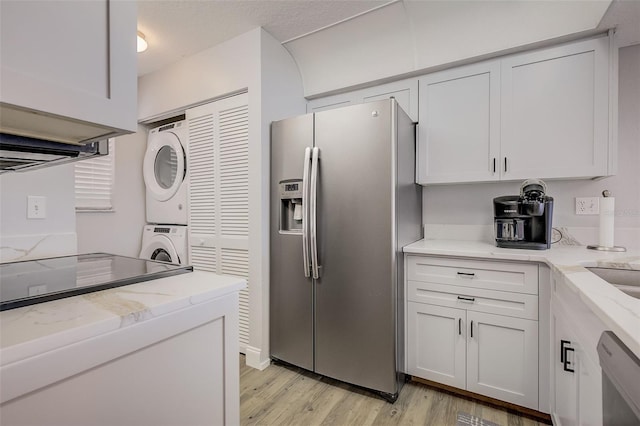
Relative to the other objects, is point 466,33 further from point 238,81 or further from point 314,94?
point 238,81

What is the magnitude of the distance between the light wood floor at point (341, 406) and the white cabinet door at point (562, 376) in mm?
317

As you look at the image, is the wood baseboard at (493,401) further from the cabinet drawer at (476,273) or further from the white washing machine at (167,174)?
the white washing machine at (167,174)

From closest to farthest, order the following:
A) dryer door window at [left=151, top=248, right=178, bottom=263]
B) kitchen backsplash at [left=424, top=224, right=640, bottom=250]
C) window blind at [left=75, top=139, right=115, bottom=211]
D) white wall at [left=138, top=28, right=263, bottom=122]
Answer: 1. kitchen backsplash at [left=424, top=224, right=640, bottom=250]
2. white wall at [left=138, top=28, right=263, bottom=122]
3. window blind at [left=75, top=139, right=115, bottom=211]
4. dryer door window at [left=151, top=248, right=178, bottom=263]

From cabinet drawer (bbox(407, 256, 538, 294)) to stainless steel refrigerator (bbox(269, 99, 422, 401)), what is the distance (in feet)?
0.48

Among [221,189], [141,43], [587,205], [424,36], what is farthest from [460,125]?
[141,43]

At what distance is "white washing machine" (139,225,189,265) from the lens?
8.89 feet

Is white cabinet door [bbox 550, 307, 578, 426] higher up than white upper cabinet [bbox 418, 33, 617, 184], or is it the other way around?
white upper cabinet [bbox 418, 33, 617, 184]

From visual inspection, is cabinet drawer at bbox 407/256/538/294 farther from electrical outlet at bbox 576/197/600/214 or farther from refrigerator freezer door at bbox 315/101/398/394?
electrical outlet at bbox 576/197/600/214

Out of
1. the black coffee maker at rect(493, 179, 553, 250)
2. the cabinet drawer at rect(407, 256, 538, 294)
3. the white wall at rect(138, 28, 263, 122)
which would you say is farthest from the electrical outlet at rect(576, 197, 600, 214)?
the white wall at rect(138, 28, 263, 122)

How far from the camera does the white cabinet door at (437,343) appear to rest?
179 centimetres

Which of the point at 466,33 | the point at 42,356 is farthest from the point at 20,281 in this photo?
the point at 466,33

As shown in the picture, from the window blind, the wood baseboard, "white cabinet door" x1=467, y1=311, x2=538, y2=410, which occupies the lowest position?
the wood baseboard

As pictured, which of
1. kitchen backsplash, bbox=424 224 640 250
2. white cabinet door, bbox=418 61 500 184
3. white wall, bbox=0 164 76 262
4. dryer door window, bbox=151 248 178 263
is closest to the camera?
white wall, bbox=0 164 76 262

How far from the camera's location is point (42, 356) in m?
0.53
